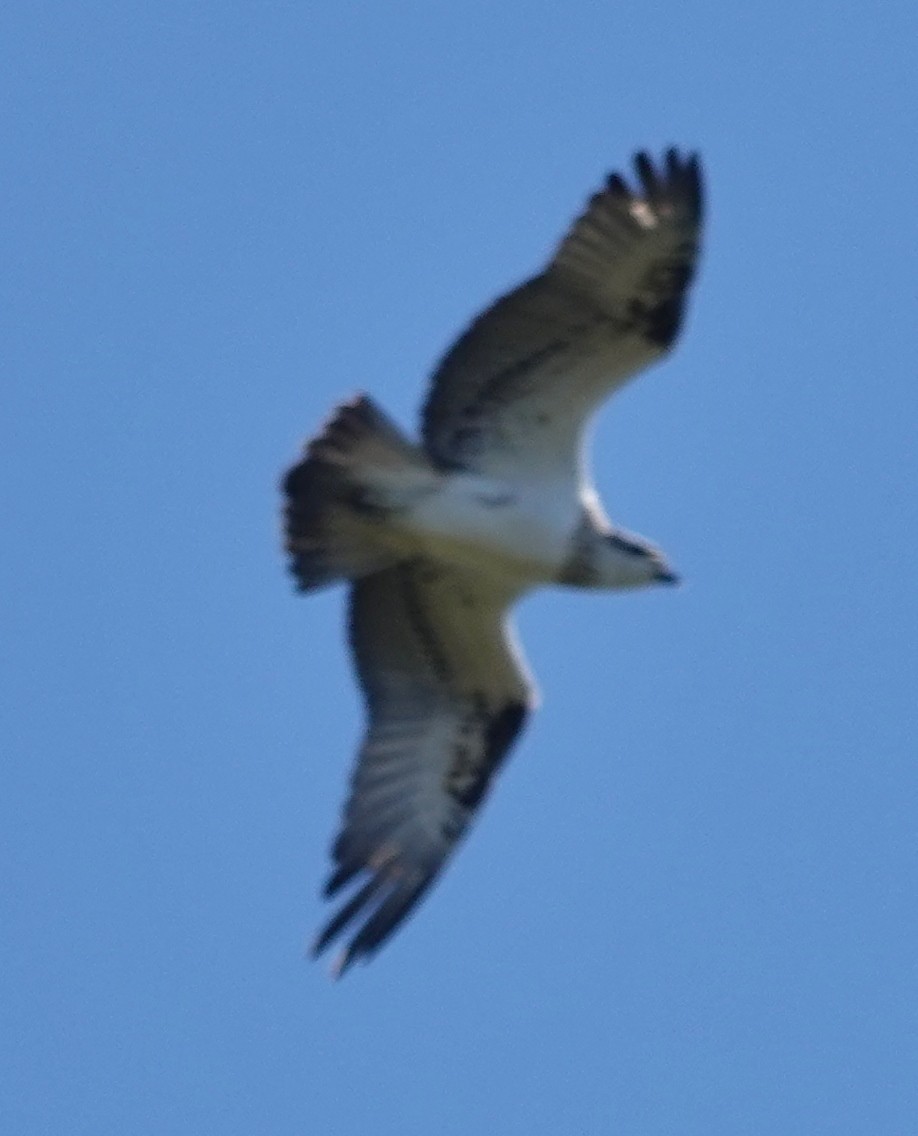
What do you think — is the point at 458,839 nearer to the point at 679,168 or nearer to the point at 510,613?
the point at 510,613

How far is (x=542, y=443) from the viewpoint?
15.9 meters

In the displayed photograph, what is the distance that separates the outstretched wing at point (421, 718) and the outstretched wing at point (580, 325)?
68 centimetres

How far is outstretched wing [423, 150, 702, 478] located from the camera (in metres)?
15.5

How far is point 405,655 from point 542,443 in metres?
1.06

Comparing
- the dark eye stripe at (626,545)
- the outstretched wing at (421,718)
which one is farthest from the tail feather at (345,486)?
the dark eye stripe at (626,545)

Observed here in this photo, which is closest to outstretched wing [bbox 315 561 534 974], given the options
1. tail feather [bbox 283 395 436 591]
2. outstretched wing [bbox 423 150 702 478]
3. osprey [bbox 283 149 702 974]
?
osprey [bbox 283 149 702 974]

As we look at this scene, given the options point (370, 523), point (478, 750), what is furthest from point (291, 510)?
point (478, 750)

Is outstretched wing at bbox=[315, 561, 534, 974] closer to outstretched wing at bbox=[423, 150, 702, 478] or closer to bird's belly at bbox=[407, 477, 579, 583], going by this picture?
bird's belly at bbox=[407, 477, 579, 583]

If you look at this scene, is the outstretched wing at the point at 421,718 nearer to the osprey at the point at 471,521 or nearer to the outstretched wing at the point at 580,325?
the osprey at the point at 471,521

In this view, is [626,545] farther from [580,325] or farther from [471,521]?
[580,325]

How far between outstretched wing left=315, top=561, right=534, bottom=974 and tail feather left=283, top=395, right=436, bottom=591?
0.33 m

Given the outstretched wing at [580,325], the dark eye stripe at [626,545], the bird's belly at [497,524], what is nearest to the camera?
the outstretched wing at [580,325]

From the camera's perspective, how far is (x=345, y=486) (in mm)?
15641

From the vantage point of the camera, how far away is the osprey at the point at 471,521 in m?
15.5
